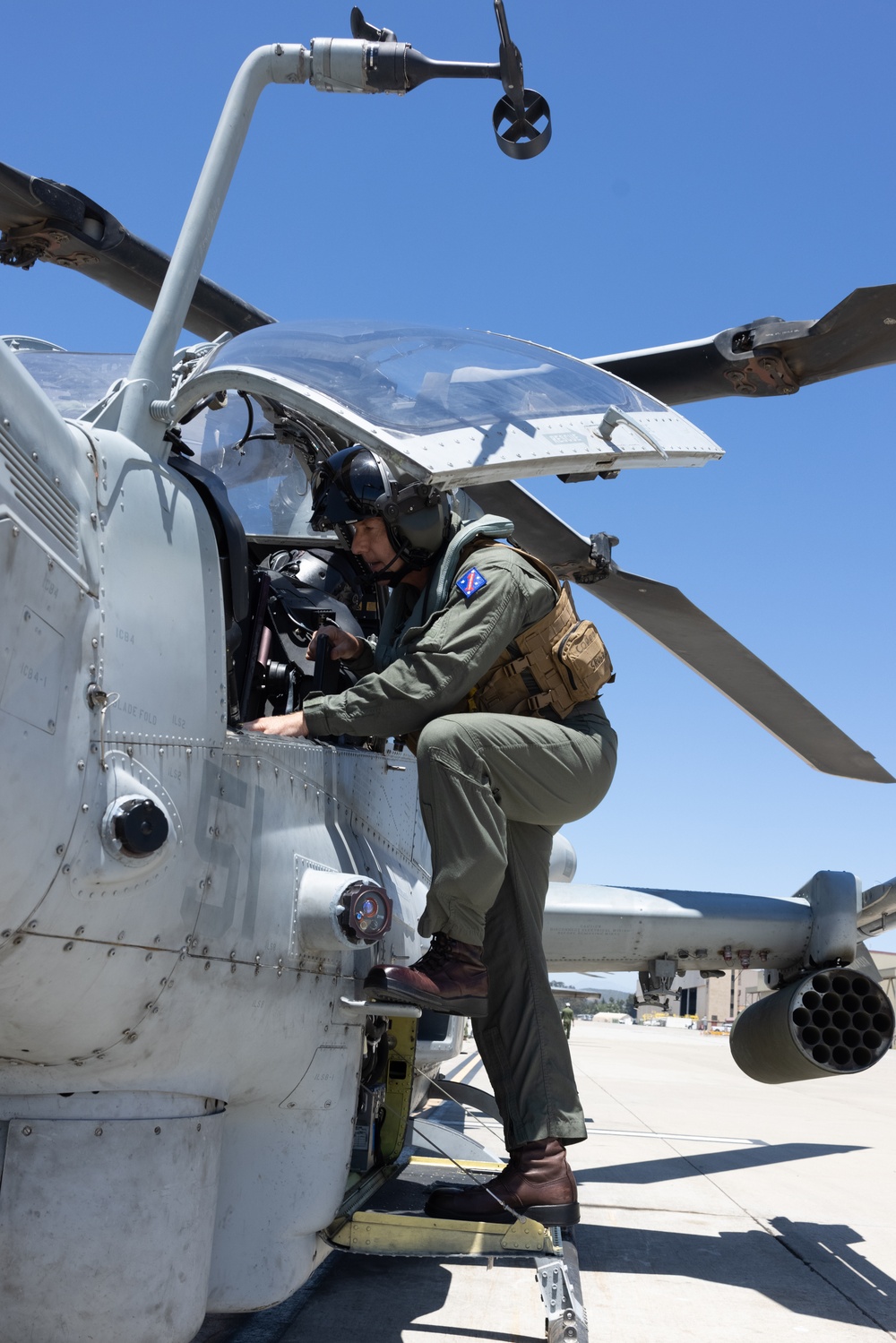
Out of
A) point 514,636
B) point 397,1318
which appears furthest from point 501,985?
point 397,1318

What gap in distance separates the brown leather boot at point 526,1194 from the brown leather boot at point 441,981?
18.5 inches

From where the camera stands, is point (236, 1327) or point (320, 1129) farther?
point (236, 1327)

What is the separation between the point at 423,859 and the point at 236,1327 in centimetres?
175

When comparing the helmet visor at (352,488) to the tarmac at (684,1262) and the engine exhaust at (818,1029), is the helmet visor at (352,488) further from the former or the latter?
the engine exhaust at (818,1029)

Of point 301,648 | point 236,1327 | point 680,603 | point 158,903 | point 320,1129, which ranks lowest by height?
point 236,1327

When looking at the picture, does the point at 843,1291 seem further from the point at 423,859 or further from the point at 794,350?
the point at 794,350

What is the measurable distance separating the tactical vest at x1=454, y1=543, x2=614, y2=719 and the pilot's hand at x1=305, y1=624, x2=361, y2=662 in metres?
0.45

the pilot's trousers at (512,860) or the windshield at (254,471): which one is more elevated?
the windshield at (254,471)

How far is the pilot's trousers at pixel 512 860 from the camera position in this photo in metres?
3.28

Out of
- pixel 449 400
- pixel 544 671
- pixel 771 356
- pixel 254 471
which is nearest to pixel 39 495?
pixel 449 400

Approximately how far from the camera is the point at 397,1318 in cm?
404

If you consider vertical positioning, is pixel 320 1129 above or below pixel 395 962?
below

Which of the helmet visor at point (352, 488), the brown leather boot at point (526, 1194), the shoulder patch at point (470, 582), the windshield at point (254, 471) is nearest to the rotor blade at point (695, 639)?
the windshield at point (254, 471)

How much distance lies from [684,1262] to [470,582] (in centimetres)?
352
